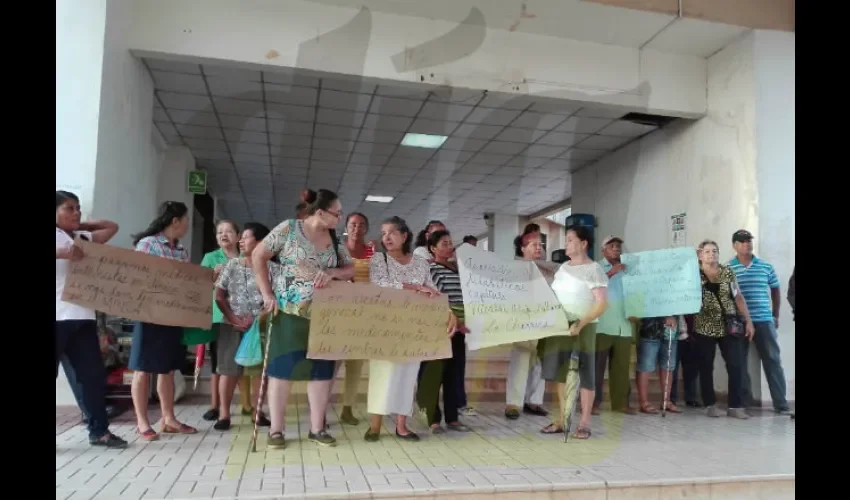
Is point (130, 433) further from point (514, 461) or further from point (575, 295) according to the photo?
point (575, 295)

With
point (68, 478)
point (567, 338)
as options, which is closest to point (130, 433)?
point (68, 478)

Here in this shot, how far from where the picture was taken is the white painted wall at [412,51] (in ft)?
15.6

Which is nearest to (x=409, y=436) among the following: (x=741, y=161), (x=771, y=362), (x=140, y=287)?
(x=140, y=287)

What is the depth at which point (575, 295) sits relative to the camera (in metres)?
3.46

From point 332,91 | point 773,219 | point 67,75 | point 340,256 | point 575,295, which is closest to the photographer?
point 340,256

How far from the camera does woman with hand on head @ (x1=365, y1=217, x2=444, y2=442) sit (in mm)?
3271

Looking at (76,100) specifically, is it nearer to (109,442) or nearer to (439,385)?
(109,442)

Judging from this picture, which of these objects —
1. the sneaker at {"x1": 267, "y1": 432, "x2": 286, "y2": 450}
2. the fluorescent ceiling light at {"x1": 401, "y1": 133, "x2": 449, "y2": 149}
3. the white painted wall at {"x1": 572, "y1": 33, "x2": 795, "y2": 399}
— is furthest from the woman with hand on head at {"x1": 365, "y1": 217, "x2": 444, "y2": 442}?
the fluorescent ceiling light at {"x1": 401, "y1": 133, "x2": 449, "y2": 149}

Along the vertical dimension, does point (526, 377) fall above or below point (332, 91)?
below

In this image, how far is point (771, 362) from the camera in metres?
4.55

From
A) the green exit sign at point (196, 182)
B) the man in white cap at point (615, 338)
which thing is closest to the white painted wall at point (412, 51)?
the man in white cap at point (615, 338)

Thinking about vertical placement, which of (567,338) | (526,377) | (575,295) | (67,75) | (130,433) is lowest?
(130,433)

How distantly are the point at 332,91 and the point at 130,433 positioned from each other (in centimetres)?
378
